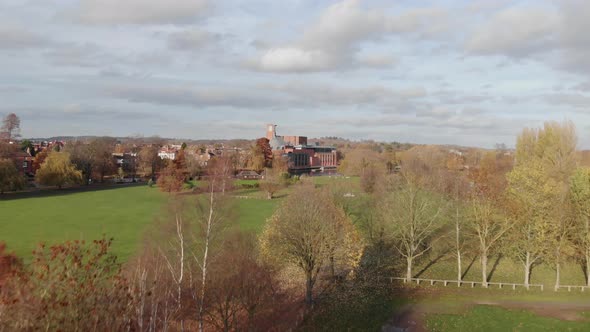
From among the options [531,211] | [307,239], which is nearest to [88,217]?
[307,239]

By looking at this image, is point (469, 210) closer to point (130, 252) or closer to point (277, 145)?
point (130, 252)

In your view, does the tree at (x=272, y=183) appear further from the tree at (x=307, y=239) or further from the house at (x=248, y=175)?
the tree at (x=307, y=239)

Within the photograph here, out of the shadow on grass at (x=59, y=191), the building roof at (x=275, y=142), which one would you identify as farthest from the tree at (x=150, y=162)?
the building roof at (x=275, y=142)

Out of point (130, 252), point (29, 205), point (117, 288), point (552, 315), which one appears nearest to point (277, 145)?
A: point (29, 205)

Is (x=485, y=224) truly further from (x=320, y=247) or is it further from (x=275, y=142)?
(x=275, y=142)

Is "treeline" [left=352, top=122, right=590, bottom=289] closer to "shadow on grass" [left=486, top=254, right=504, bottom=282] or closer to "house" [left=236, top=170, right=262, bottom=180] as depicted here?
"shadow on grass" [left=486, top=254, right=504, bottom=282]

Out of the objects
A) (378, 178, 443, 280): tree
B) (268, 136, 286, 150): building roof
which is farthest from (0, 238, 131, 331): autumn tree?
(268, 136, 286, 150): building roof
